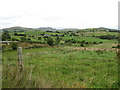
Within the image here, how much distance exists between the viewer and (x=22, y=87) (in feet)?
14.8

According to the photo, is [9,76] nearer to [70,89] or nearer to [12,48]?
[70,89]

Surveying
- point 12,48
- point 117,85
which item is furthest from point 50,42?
point 117,85

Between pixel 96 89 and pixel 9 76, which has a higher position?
pixel 9 76

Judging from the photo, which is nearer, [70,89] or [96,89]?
[70,89]

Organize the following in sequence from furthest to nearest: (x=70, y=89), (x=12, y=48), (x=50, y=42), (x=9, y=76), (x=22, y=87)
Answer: (x=50, y=42), (x=12, y=48), (x=9, y=76), (x=70, y=89), (x=22, y=87)

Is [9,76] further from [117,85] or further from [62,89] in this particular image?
[117,85]

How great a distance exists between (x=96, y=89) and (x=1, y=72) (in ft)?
13.0

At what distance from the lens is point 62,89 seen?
180 inches

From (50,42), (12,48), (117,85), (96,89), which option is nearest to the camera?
(96,89)

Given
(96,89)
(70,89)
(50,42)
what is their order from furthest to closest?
(50,42)
(96,89)
(70,89)

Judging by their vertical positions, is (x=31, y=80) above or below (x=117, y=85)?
above

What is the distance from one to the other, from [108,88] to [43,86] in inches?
127

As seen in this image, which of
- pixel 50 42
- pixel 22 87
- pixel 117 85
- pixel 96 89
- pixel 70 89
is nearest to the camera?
pixel 22 87

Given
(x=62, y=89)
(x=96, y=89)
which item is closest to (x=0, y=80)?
(x=62, y=89)
